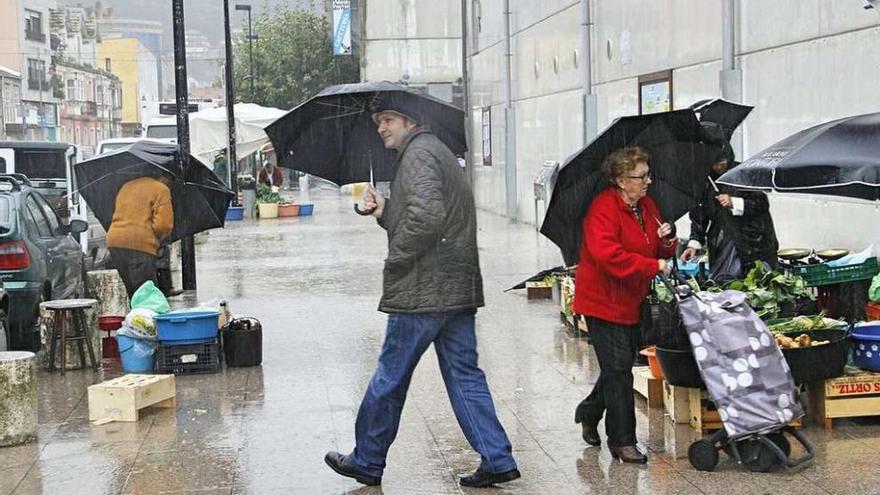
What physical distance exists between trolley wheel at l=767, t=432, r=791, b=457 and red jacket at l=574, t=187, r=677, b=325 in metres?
0.95

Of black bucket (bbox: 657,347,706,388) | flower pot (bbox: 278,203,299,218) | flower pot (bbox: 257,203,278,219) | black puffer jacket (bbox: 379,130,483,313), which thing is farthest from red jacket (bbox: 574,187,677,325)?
flower pot (bbox: 278,203,299,218)

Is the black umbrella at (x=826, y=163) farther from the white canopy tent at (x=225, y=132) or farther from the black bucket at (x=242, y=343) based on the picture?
the white canopy tent at (x=225, y=132)

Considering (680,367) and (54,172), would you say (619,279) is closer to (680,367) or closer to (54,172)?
(680,367)

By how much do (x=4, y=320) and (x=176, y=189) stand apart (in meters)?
2.40

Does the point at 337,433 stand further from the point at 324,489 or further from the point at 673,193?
the point at 673,193

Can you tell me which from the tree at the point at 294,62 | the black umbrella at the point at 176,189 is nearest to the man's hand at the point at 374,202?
the black umbrella at the point at 176,189

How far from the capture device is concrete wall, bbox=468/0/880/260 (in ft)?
34.5

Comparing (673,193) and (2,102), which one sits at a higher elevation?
(2,102)

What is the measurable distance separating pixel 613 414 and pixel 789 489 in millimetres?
1013

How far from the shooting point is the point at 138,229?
11.7m

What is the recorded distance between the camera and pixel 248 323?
35.0 feet

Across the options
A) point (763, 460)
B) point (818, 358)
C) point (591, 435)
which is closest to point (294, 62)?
point (591, 435)

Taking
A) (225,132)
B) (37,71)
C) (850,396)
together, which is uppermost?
(37,71)

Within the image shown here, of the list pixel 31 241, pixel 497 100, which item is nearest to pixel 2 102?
pixel 497 100
